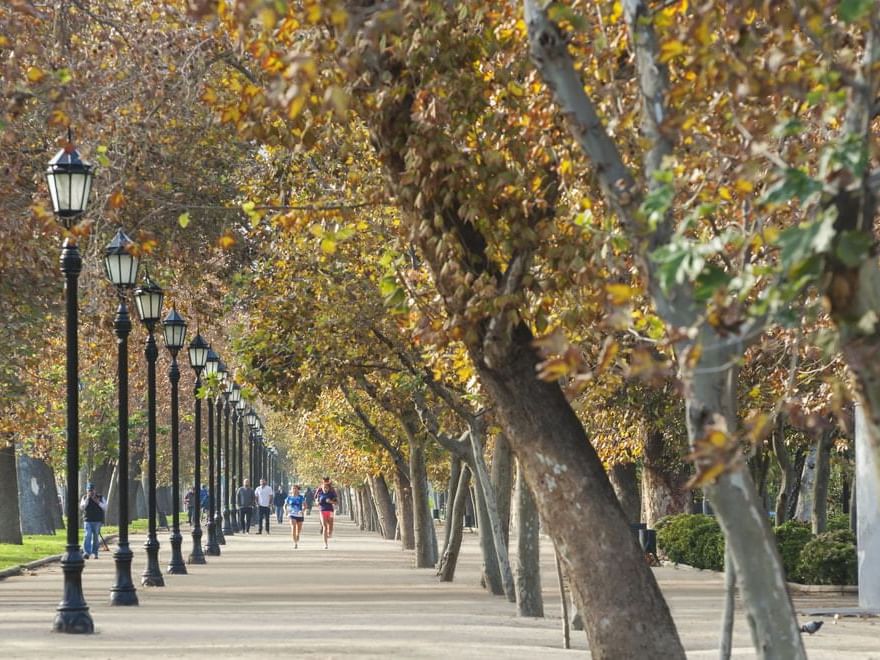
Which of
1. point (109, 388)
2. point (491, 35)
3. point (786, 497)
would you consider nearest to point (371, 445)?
point (786, 497)

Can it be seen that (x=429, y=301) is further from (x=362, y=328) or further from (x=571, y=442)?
(x=362, y=328)

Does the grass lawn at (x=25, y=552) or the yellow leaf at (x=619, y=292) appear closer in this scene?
the yellow leaf at (x=619, y=292)

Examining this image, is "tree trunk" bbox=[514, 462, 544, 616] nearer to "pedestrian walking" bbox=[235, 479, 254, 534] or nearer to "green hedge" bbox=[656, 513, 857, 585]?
"green hedge" bbox=[656, 513, 857, 585]

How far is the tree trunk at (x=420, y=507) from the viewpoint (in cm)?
3881

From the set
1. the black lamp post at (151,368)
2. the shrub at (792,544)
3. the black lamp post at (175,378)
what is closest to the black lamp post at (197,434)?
the black lamp post at (175,378)

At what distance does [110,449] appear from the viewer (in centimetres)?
6575

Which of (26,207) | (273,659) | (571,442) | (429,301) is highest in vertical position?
(26,207)

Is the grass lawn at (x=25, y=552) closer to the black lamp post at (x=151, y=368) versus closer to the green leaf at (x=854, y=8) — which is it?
the black lamp post at (x=151, y=368)

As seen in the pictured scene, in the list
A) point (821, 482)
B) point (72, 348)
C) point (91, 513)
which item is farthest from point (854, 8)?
point (91, 513)

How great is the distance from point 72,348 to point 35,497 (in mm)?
49548

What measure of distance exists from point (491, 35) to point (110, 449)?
5554cm

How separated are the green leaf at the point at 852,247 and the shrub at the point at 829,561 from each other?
24024 mm

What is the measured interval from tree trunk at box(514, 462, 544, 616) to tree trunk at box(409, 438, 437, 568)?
1546 centimetres

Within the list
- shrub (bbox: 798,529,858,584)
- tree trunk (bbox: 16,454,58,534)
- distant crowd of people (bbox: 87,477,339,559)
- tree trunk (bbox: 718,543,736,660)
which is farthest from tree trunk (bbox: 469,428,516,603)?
tree trunk (bbox: 16,454,58,534)
